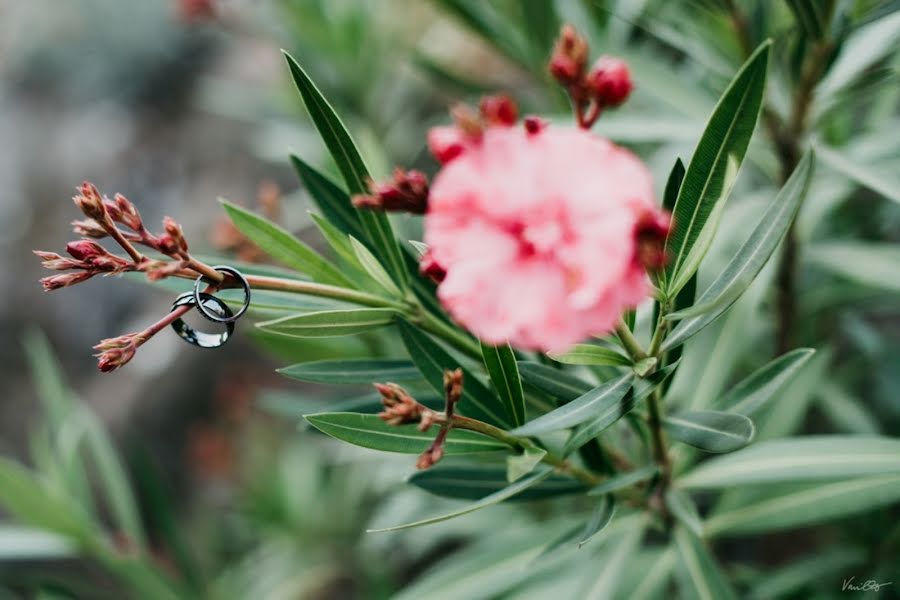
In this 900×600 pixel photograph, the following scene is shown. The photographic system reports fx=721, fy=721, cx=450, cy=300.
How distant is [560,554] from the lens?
102 centimetres

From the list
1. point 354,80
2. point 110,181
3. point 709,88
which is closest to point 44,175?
point 110,181

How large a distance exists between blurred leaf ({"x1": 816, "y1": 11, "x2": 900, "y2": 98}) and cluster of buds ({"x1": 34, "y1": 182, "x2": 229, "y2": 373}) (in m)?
0.82

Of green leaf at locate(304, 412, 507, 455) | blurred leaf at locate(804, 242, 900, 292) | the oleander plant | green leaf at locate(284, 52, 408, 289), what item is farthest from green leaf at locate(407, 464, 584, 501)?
blurred leaf at locate(804, 242, 900, 292)

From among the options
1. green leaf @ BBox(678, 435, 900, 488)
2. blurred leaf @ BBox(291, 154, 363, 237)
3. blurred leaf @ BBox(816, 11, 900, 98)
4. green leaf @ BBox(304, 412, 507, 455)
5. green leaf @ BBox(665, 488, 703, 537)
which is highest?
blurred leaf @ BBox(816, 11, 900, 98)

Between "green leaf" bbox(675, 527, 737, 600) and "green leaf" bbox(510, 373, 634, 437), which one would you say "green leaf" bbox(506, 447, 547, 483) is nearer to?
"green leaf" bbox(510, 373, 634, 437)

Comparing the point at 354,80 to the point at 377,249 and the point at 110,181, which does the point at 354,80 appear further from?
the point at 110,181

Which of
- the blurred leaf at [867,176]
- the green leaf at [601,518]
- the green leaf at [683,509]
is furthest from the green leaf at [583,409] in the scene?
the blurred leaf at [867,176]

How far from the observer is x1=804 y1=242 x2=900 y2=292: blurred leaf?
1033 mm

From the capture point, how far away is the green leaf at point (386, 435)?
620mm

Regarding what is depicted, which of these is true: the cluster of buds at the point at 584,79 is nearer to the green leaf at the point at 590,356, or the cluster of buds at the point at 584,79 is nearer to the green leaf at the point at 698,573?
the green leaf at the point at 590,356

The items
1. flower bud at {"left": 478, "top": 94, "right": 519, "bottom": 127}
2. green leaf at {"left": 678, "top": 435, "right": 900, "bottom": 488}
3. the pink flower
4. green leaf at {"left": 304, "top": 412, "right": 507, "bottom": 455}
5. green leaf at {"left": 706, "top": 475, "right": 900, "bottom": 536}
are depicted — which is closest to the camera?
the pink flower

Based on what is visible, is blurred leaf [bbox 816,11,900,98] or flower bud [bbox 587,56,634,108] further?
blurred leaf [bbox 816,11,900,98]

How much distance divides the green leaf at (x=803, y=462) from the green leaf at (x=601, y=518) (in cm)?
17

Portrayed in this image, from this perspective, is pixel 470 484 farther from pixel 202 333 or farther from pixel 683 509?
pixel 202 333
